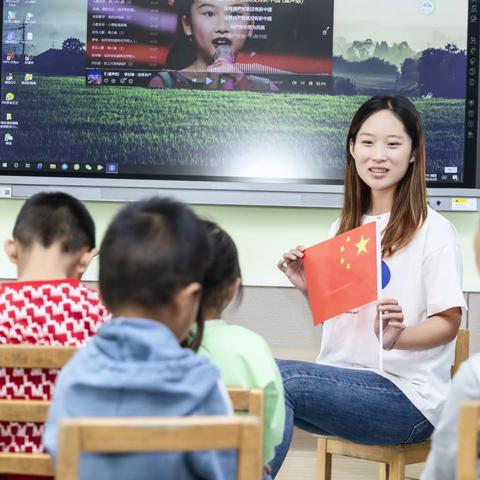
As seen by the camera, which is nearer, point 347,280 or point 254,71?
point 347,280

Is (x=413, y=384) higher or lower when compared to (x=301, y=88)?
lower

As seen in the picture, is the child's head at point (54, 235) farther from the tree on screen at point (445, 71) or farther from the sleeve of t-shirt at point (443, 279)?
the tree on screen at point (445, 71)

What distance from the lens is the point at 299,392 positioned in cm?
240

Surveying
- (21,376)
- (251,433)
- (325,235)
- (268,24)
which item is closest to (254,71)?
(268,24)

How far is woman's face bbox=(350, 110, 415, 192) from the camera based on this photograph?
2621mm

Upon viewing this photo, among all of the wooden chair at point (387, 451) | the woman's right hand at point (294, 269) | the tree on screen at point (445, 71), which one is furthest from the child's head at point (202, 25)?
the wooden chair at point (387, 451)

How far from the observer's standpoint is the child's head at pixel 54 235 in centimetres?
206

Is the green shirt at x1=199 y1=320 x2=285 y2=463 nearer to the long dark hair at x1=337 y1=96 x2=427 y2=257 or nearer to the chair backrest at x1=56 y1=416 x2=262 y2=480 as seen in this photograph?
the chair backrest at x1=56 y1=416 x2=262 y2=480

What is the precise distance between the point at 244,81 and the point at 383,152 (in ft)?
3.56

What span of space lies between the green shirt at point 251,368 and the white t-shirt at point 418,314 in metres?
0.70

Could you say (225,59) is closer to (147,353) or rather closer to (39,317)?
(39,317)

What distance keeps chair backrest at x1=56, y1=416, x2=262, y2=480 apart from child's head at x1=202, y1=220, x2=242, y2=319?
66cm

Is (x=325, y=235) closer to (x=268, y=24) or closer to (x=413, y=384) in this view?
(x=268, y=24)

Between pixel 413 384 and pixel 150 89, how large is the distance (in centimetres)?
164
